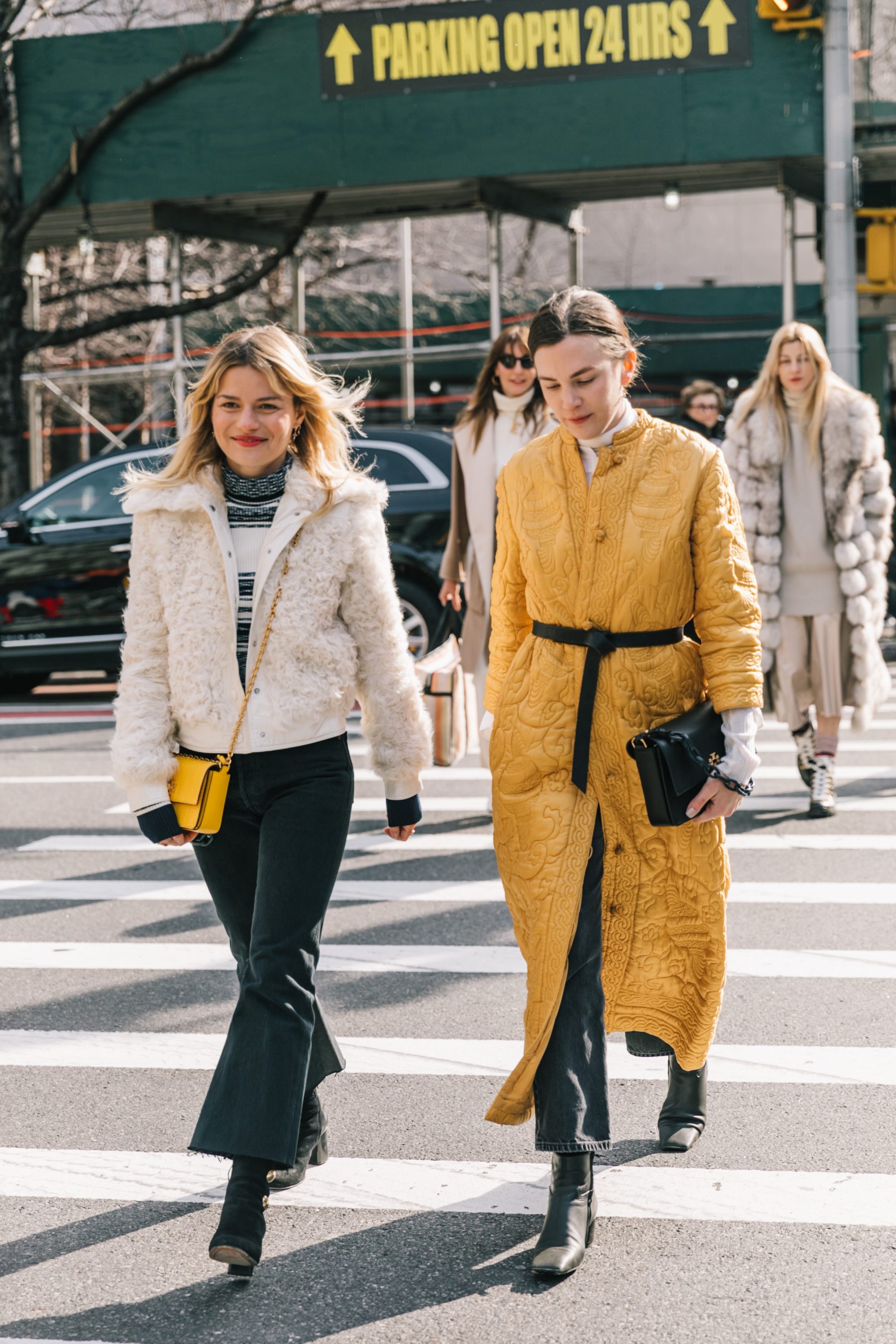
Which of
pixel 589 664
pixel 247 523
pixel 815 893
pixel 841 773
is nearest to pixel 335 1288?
pixel 589 664

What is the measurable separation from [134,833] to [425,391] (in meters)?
19.0

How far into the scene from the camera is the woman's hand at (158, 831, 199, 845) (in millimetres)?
3402

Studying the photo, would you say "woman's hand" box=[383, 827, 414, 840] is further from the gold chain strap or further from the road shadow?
the road shadow

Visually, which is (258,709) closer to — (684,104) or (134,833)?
(134,833)

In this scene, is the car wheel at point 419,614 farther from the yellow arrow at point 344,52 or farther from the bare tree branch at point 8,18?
the bare tree branch at point 8,18

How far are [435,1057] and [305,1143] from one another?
0.91 meters

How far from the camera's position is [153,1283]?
126 inches

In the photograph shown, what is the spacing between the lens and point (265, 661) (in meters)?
3.45

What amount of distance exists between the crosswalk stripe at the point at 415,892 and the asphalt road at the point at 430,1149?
20 mm

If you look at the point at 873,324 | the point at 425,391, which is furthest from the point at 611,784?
the point at 425,391

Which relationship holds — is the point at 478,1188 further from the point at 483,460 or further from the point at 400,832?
the point at 483,460

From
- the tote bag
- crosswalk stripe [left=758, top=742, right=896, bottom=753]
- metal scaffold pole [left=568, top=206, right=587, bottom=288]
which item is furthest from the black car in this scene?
metal scaffold pole [left=568, top=206, right=587, bottom=288]

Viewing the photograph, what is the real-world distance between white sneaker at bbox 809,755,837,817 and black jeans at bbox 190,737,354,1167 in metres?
4.49

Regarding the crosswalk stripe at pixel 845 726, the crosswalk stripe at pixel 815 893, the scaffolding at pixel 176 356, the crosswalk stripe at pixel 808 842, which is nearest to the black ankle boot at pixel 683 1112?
the crosswalk stripe at pixel 815 893
